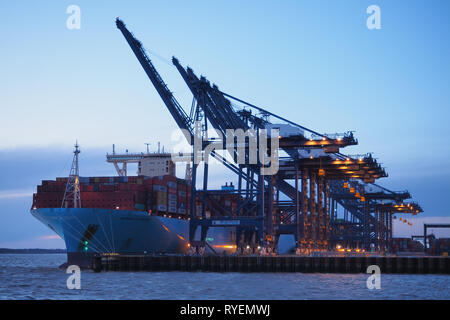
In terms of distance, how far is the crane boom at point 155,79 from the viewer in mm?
62562

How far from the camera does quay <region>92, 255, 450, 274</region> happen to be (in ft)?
174

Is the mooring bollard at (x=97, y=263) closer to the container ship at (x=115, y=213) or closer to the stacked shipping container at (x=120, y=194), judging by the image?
the container ship at (x=115, y=213)

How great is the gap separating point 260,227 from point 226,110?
1199 centimetres

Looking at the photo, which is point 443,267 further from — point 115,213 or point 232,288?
point 115,213

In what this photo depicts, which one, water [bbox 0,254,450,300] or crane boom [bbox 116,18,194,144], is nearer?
water [bbox 0,254,450,300]

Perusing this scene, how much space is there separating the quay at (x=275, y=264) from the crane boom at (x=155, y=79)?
12.6 meters

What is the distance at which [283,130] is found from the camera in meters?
62.2

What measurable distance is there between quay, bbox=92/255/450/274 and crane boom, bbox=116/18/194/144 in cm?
1257

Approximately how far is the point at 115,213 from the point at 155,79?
13548mm
